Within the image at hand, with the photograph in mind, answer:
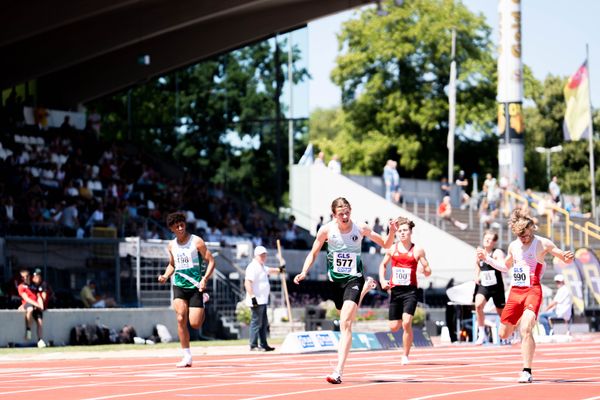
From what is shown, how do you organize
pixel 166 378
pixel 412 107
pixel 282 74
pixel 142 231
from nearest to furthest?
pixel 166 378
pixel 142 231
pixel 282 74
pixel 412 107

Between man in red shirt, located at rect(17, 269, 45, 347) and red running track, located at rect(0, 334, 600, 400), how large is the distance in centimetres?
553

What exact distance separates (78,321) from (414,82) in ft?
166

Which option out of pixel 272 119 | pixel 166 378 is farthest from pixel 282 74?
pixel 166 378

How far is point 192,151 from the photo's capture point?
5594 cm

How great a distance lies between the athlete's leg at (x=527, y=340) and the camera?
52.8ft

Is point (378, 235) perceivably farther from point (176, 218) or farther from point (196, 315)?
point (196, 315)

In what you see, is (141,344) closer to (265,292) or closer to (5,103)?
(265,292)

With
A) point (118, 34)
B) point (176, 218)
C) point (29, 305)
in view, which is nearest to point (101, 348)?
point (29, 305)

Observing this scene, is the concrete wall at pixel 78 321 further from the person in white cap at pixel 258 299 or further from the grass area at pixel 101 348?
the person in white cap at pixel 258 299

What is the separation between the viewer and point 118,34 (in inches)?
1898

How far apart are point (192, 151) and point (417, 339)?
1051 inches

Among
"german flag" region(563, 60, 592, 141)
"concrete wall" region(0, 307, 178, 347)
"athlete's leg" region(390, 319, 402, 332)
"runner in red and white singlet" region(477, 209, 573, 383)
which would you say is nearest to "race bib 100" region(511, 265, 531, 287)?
"runner in red and white singlet" region(477, 209, 573, 383)

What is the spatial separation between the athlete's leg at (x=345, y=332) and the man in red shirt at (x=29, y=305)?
1532cm

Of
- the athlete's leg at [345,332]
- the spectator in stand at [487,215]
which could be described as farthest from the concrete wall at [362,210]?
the athlete's leg at [345,332]
